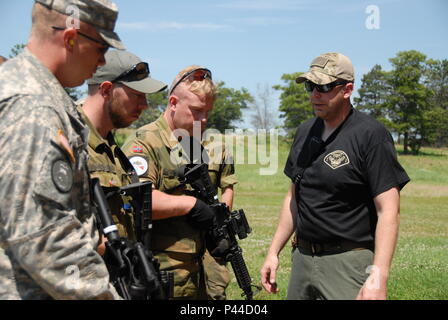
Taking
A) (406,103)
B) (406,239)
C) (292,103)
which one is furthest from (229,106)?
(406,239)

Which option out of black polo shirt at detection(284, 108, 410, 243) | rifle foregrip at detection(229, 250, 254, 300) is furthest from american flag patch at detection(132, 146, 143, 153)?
black polo shirt at detection(284, 108, 410, 243)

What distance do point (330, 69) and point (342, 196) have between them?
903 mm

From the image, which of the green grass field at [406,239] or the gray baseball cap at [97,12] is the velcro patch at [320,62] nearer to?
the gray baseball cap at [97,12]

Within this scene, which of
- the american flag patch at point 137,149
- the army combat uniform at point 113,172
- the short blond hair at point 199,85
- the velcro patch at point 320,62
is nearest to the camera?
the army combat uniform at point 113,172

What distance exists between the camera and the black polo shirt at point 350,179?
3.38 metres

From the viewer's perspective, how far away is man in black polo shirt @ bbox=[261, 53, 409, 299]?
332 cm

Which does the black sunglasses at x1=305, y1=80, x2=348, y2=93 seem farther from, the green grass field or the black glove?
the green grass field

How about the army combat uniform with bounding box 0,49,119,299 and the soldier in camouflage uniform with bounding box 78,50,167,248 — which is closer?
the army combat uniform with bounding box 0,49,119,299

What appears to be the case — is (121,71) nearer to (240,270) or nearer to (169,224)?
(169,224)

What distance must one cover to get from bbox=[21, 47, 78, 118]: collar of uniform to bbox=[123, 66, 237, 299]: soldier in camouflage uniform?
1343 millimetres

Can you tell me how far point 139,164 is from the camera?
3.49 meters

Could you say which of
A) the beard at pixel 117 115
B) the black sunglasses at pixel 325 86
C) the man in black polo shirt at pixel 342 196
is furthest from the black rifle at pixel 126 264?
the black sunglasses at pixel 325 86
